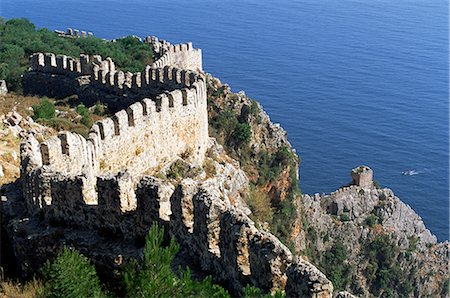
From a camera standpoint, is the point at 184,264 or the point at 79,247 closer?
the point at 184,264

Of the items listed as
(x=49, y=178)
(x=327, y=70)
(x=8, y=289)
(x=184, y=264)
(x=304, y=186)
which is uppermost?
(x=49, y=178)

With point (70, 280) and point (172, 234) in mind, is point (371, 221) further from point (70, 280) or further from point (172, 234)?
point (70, 280)

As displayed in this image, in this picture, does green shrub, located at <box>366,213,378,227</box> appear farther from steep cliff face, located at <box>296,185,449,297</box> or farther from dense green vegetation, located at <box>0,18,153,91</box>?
dense green vegetation, located at <box>0,18,153,91</box>

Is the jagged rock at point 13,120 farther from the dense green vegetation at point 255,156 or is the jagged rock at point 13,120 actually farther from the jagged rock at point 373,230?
the jagged rock at point 373,230

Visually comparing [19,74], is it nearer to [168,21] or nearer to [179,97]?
[179,97]

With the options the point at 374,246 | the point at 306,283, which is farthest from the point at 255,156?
the point at 306,283

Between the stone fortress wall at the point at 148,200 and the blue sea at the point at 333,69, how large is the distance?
4561cm

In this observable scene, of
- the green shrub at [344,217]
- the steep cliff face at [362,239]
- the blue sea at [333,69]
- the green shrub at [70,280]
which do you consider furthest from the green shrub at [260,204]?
the blue sea at [333,69]

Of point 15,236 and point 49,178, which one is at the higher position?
point 49,178

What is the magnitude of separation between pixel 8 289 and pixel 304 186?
55.1 m

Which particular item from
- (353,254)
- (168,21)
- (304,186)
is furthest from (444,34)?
(353,254)

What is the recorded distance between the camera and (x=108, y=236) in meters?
9.70

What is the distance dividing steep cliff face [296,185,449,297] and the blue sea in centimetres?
946

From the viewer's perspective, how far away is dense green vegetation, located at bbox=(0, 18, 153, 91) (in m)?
27.2
